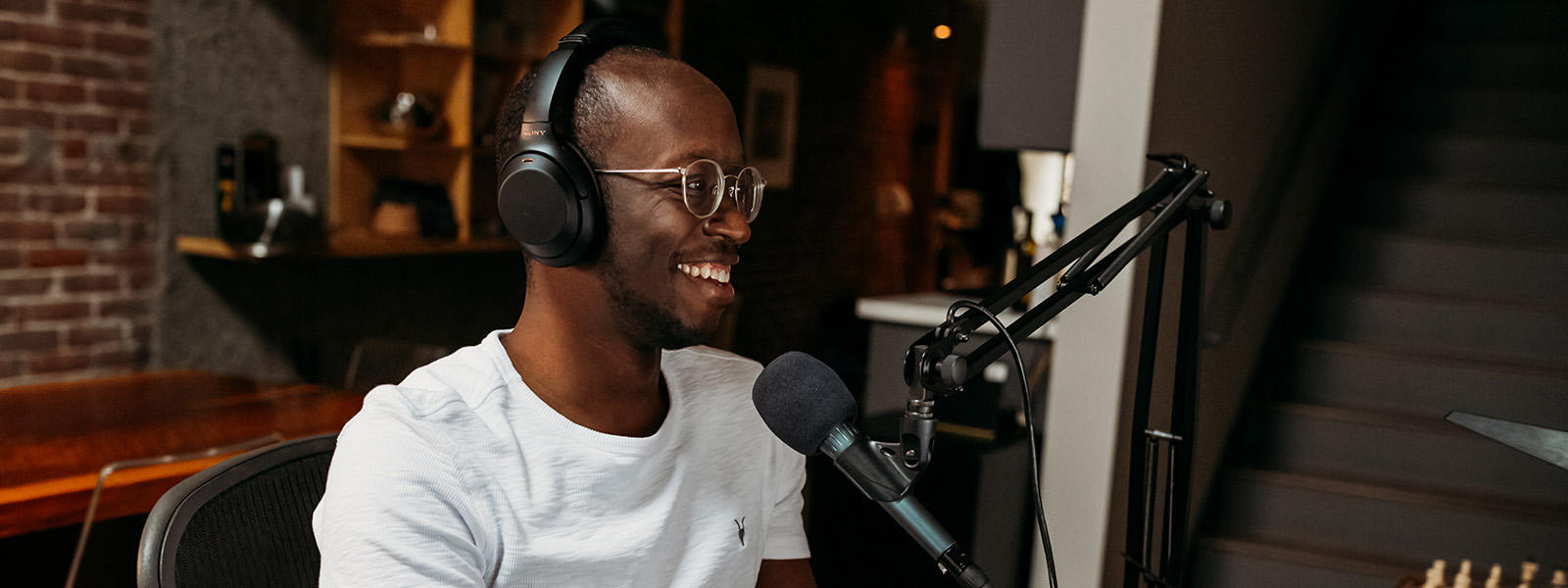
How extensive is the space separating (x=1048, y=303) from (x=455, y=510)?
505 mm

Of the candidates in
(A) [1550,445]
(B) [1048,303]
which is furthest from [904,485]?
(A) [1550,445]

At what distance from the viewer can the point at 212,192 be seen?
340cm

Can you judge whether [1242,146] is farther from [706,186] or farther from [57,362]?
[57,362]

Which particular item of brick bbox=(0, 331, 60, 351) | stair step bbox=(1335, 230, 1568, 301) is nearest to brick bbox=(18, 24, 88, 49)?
brick bbox=(0, 331, 60, 351)

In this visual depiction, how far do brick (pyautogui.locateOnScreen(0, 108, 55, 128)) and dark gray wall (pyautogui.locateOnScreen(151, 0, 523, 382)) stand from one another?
Result: 31cm

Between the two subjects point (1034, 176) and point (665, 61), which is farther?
point (1034, 176)

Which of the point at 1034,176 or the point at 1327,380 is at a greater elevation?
the point at 1034,176

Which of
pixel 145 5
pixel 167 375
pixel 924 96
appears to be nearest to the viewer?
pixel 167 375

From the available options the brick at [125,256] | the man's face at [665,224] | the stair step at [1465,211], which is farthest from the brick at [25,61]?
the stair step at [1465,211]

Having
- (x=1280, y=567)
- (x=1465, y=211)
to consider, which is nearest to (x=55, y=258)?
(x=1280, y=567)

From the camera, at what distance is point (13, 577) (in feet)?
7.27

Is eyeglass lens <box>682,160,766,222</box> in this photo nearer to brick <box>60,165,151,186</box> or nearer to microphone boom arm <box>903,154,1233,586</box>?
microphone boom arm <box>903,154,1233,586</box>

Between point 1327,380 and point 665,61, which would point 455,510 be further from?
point 1327,380

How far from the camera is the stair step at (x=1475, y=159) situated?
3.78 metres
